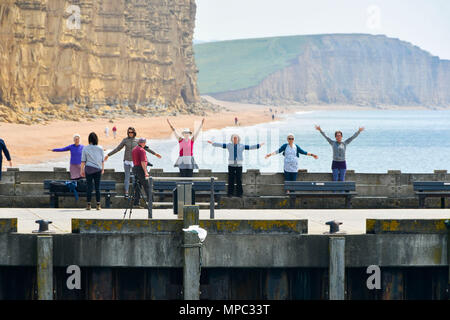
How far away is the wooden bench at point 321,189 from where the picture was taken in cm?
1816

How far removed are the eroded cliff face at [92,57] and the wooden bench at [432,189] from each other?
63675 millimetres

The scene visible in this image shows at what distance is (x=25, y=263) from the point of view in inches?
481

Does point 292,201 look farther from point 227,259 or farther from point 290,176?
point 227,259

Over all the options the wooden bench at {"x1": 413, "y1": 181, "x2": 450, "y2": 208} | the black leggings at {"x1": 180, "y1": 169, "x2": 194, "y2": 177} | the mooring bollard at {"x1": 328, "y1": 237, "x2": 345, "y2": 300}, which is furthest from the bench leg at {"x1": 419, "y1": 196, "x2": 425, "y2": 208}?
the mooring bollard at {"x1": 328, "y1": 237, "x2": 345, "y2": 300}

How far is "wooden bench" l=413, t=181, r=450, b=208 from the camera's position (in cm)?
1831

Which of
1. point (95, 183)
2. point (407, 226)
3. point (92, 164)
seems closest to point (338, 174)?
point (95, 183)

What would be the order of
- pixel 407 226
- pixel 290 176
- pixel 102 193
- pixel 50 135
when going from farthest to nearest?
1. pixel 50 135
2. pixel 290 176
3. pixel 102 193
4. pixel 407 226

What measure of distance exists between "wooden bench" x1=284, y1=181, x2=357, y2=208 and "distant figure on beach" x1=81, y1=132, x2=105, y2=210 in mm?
4234

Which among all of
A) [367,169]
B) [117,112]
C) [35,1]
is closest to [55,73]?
[35,1]

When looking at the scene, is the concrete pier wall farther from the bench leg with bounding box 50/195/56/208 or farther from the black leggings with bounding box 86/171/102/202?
the bench leg with bounding box 50/195/56/208

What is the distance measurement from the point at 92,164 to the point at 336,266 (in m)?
6.77

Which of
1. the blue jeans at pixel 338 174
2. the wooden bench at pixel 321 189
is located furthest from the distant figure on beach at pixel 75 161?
the blue jeans at pixel 338 174

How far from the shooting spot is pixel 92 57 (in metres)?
105

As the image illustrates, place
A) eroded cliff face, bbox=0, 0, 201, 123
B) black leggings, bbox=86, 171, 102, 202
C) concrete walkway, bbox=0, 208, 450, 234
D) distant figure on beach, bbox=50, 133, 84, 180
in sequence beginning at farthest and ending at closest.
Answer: eroded cliff face, bbox=0, 0, 201, 123 < distant figure on beach, bbox=50, 133, 84, 180 < black leggings, bbox=86, 171, 102, 202 < concrete walkway, bbox=0, 208, 450, 234
